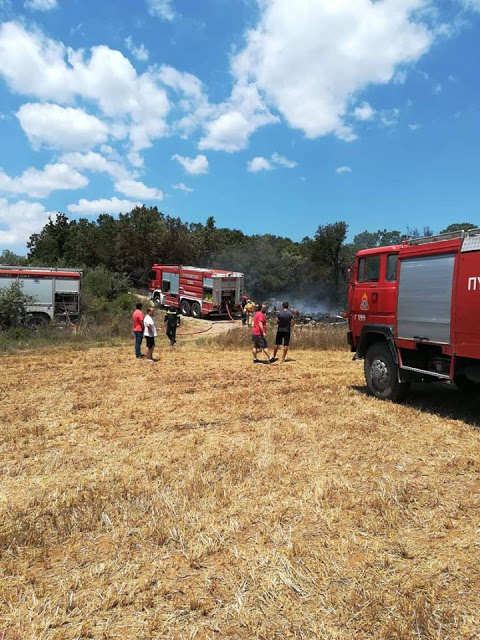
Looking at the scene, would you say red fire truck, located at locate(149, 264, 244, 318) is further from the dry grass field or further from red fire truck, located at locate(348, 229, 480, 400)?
the dry grass field

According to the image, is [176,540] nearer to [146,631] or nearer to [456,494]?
[146,631]

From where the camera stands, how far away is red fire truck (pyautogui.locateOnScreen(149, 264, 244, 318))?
90.3 feet

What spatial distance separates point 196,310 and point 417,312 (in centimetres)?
2243

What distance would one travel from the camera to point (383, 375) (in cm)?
784

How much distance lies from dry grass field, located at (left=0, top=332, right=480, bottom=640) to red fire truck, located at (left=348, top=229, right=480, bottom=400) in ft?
2.39

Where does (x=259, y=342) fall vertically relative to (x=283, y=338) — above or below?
below

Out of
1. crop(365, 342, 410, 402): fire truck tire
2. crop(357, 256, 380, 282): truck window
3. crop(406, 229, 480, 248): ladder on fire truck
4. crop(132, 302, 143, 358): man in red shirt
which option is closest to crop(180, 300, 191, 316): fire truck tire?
crop(132, 302, 143, 358): man in red shirt

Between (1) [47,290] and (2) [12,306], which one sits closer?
(2) [12,306]

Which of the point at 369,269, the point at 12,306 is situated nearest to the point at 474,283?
the point at 369,269

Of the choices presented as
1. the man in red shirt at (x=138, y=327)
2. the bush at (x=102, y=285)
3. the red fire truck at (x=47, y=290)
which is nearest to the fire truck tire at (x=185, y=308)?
the bush at (x=102, y=285)

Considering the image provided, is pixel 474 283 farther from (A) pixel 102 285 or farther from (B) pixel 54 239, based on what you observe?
(B) pixel 54 239

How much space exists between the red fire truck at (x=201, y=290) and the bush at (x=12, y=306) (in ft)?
36.5

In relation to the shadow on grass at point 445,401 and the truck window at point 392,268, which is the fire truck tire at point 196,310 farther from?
the truck window at point 392,268

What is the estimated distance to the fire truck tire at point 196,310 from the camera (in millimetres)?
28297
